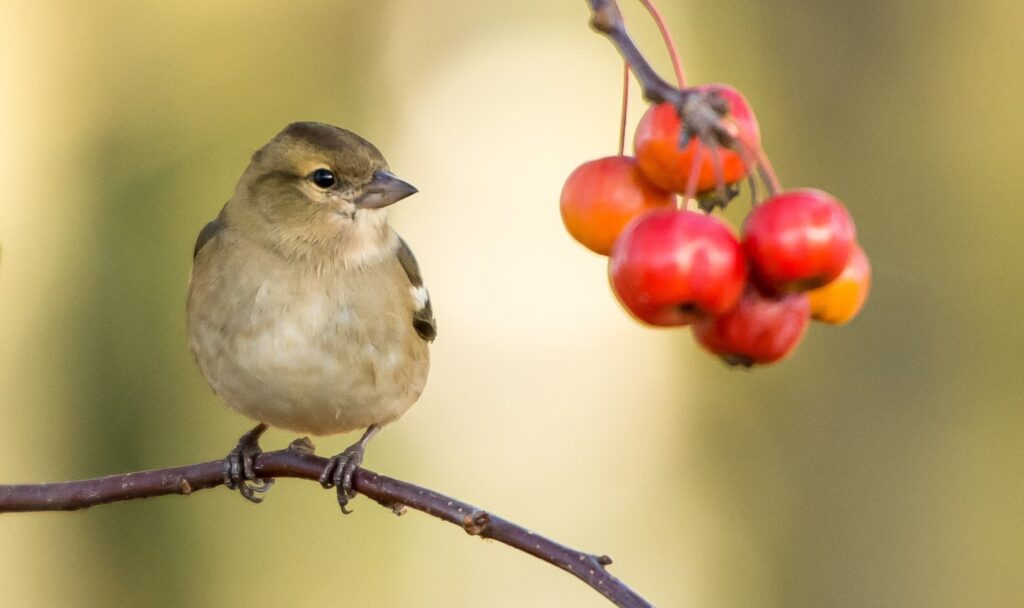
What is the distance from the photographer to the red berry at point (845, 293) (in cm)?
233

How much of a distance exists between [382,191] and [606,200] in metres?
2.13

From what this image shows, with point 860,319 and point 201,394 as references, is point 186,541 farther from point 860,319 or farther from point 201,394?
point 860,319

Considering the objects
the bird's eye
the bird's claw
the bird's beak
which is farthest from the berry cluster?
the bird's eye

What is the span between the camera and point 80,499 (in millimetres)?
3203

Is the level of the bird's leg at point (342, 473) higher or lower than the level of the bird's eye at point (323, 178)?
lower

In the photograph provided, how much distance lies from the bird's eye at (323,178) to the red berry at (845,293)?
2563 mm

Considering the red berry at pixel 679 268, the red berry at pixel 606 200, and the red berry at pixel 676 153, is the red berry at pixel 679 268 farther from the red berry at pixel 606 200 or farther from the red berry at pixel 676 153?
the red berry at pixel 606 200

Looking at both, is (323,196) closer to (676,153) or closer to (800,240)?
(676,153)

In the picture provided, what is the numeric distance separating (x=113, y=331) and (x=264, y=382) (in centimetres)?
709

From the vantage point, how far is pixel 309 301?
14.3 ft

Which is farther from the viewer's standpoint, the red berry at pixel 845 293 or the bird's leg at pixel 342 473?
the bird's leg at pixel 342 473

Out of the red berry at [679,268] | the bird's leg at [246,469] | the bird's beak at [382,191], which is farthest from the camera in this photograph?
the bird's beak at [382,191]

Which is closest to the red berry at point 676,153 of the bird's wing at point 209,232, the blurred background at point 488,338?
the bird's wing at point 209,232

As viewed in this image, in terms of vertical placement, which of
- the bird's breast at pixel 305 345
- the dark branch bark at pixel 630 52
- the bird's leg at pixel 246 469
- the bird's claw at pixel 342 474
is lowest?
the bird's leg at pixel 246 469
